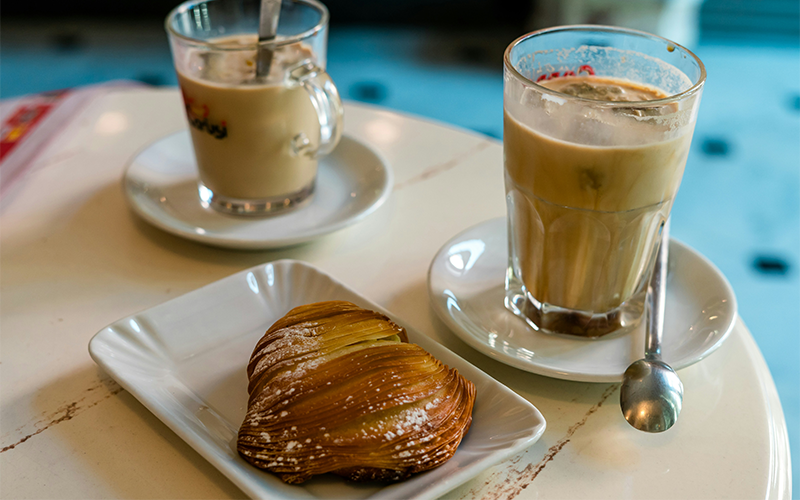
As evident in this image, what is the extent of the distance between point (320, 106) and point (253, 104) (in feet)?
0.26

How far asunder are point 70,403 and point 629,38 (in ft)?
1.95

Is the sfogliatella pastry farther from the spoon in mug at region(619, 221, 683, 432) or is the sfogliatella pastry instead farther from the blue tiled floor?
the blue tiled floor

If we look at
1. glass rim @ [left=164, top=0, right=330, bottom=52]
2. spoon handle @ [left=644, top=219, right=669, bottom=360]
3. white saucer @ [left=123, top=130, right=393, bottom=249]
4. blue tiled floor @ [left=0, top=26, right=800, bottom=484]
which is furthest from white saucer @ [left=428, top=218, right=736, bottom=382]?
blue tiled floor @ [left=0, top=26, right=800, bottom=484]

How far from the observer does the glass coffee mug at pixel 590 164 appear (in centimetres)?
56

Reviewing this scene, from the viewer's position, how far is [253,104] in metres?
0.78

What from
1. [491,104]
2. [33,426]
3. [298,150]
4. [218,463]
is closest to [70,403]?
[33,426]

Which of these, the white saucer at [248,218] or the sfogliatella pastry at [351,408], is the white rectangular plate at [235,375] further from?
the white saucer at [248,218]

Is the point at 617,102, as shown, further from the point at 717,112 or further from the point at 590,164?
the point at 717,112

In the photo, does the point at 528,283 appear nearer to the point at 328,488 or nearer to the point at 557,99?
the point at 557,99

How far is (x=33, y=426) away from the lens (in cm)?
54

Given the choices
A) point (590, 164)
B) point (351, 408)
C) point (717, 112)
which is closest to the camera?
point (351, 408)

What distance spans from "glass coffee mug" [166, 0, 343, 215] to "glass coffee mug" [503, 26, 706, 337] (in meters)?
0.28

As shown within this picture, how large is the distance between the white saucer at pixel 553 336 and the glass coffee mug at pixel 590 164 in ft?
0.08

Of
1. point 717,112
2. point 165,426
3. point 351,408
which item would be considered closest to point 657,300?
point 351,408
